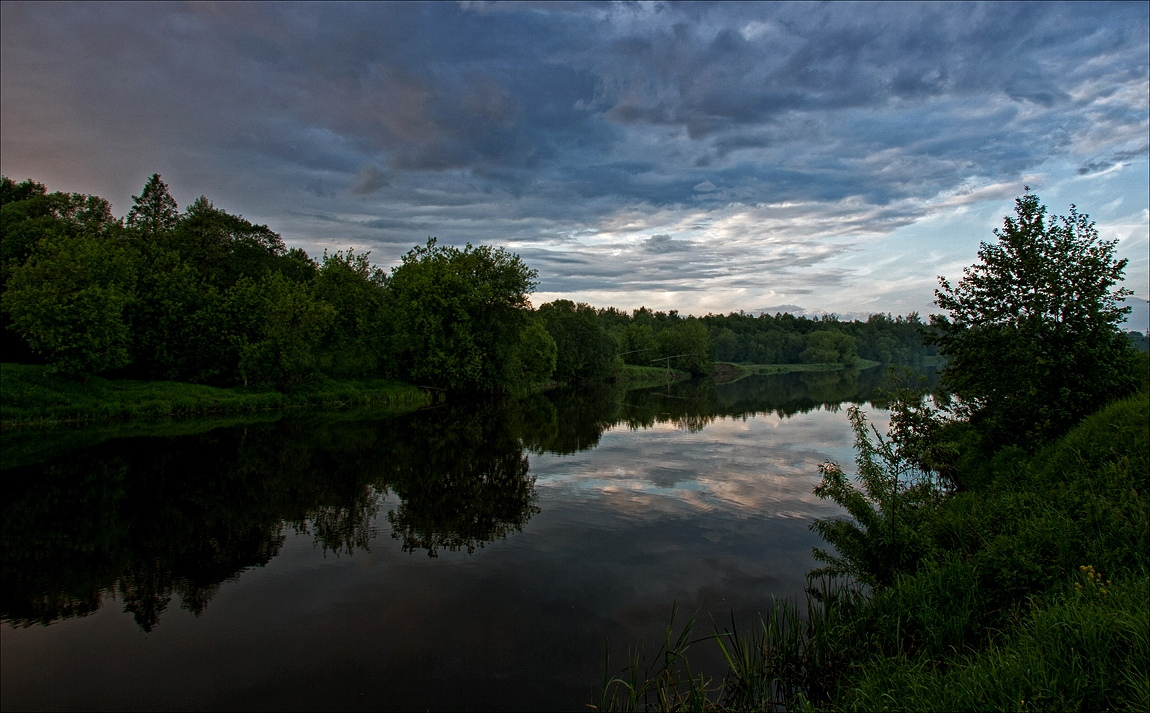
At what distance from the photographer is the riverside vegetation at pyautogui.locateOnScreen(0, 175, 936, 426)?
119 ft

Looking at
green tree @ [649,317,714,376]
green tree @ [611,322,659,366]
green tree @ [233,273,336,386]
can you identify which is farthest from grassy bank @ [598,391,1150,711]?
green tree @ [611,322,659,366]

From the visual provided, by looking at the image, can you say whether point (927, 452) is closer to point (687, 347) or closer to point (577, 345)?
point (577, 345)

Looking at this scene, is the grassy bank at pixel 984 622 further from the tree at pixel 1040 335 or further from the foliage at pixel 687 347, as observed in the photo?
the foliage at pixel 687 347

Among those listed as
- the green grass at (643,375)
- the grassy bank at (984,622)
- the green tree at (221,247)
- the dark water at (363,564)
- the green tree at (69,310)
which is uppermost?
the green tree at (221,247)

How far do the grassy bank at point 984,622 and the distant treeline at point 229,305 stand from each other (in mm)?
41621

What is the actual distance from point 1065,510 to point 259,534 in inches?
714

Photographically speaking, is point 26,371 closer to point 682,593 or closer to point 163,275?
point 163,275

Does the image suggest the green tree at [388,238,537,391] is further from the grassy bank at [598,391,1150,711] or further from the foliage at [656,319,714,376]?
the foliage at [656,319,714,376]

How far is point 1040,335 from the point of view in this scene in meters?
17.0

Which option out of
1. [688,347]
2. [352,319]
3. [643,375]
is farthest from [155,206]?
[688,347]

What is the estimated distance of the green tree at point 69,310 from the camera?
3522cm

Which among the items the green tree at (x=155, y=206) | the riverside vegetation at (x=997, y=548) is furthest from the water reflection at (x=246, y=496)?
the green tree at (x=155, y=206)

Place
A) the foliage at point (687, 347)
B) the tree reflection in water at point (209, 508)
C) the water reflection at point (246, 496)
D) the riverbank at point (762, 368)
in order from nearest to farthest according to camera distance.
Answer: the tree reflection in water at point (209, 508)
the water reflection at point (246, 496)
the foliage at point (687, 347)
the riverbank at point (762, 368)

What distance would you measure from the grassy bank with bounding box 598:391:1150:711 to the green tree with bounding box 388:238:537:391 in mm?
45308
